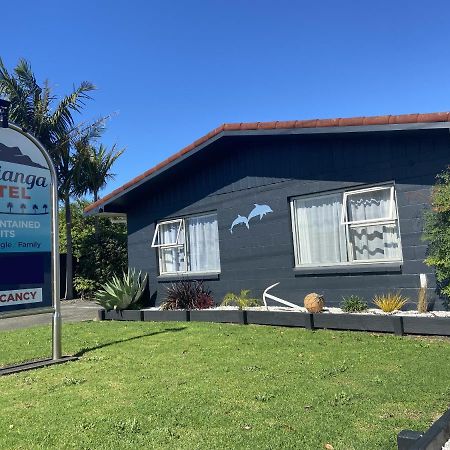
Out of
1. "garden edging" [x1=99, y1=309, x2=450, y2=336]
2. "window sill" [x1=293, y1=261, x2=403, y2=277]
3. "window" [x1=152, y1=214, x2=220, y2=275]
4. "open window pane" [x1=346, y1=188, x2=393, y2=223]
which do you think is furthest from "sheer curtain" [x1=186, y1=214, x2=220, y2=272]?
"open window pane" [x1=346, y1=188, x2=393, y2=223]

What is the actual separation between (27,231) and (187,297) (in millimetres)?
4865

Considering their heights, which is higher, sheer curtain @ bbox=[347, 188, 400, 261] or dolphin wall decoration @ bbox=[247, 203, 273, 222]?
dolphin wall decoration @ bbox=[247, 203, 273, 222]

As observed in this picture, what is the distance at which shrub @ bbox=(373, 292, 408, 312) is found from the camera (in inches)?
332

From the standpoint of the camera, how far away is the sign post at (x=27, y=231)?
7156 millimetres

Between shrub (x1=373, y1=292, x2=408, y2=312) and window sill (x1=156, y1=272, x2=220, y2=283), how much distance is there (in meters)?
4.20

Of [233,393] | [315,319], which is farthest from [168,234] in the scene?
[233,393]

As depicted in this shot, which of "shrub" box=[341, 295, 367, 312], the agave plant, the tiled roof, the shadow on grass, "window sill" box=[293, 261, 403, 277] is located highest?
the tiled roof

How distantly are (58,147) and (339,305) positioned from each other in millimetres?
14836

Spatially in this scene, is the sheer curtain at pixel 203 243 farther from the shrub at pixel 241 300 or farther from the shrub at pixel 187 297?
the shrub at pixel 241 300

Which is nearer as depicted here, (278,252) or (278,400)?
(278,400)

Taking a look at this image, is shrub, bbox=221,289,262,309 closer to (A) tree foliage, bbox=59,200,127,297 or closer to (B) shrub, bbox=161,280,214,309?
(B) shrub, bbox=161,280,214,309

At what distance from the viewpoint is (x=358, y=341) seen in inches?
289

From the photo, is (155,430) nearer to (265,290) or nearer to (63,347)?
(63,347)

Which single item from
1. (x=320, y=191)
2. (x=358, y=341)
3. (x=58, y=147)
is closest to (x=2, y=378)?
(x=358, y=341)
